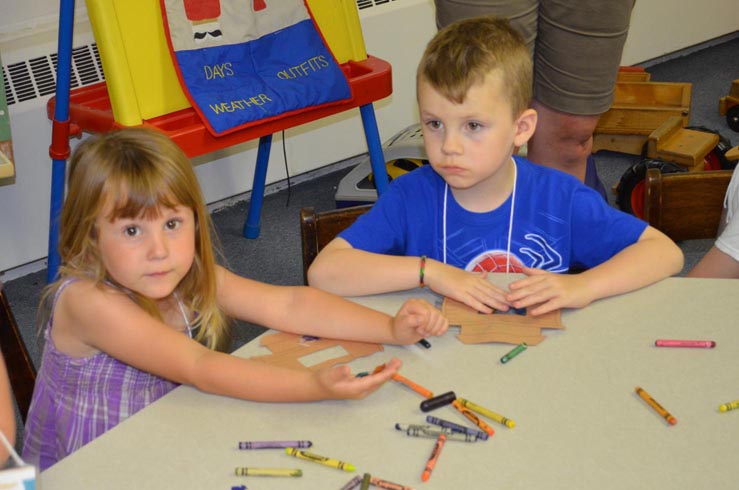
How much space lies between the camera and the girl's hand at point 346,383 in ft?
3.64

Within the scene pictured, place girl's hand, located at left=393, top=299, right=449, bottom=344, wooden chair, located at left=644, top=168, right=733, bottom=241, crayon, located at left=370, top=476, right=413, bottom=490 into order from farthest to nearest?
wooden chair, located at left=644, top=168, right=733, bottom=241
girl's hand, located at left=393, top=299, right=449, bottom=344
crayon, located at left=370, top=476, right=413, bottom=490

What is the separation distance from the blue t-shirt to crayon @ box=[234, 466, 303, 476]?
0.59 meters

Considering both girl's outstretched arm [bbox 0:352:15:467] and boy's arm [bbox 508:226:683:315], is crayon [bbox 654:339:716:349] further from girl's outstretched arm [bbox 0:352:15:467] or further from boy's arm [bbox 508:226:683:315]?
girl's outstretched arm [bbox 0:352:15:467]

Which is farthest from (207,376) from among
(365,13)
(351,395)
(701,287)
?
(365,13)

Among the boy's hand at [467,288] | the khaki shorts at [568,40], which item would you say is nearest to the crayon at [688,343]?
the boy's hand at [467,288]

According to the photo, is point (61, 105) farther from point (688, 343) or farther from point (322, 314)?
point (688, 343)

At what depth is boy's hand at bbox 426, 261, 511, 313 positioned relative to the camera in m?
1.32

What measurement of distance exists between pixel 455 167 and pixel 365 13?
7.24 ft

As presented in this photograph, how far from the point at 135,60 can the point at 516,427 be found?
1.60 metres

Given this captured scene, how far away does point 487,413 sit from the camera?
1.09 metres

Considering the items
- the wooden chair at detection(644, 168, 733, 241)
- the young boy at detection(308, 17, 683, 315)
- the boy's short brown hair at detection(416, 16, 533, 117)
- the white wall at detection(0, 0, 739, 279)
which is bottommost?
the white wall at detection(0, 0, 739, 279)

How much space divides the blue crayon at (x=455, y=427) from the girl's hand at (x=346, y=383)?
0.08m

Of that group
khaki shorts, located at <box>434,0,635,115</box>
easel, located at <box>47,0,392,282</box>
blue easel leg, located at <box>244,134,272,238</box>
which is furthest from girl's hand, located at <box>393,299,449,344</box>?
blue easel leg, located at <box>244,134,272,238</box>

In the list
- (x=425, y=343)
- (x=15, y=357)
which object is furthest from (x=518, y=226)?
(x=15, y=357)
